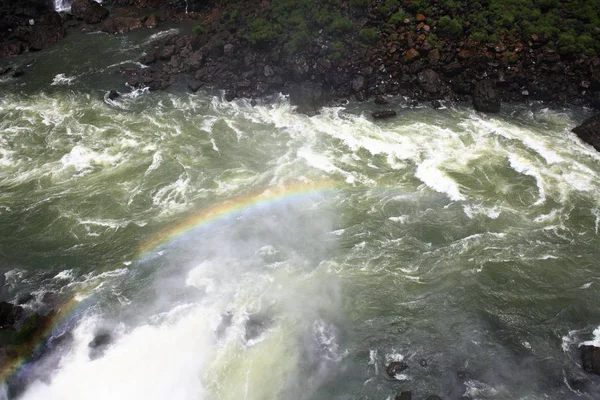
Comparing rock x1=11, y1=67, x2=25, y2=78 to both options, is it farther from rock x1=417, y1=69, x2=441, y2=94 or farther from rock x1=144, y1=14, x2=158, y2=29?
rock x1=417, y1=69, x2=441, y2=94

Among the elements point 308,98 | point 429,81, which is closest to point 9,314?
Result: point 308,98

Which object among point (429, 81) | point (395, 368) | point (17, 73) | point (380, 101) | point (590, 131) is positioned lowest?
point (395, 368)

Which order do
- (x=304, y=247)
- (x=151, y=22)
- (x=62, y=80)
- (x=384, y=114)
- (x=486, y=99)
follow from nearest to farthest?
(x=304, y=247)
(x=486, y=99)
(x=384, y=114)
(x=62, y=80)
(x=151, y=22)

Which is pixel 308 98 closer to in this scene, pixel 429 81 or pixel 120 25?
pixel 429 81

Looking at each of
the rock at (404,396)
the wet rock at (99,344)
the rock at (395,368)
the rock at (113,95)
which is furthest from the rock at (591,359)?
the rock at (113,95)

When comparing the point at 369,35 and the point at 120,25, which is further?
the point at 120,25

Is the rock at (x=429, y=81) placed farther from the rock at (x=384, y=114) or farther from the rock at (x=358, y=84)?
the rock at (x=358, y=84)

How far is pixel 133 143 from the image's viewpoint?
28484 millimetres

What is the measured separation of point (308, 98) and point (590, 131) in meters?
18.0

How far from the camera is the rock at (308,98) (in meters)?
30.3

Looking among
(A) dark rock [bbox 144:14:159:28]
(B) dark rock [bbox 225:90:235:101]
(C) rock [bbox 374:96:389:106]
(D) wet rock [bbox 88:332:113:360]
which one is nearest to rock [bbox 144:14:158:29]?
(A) dark rock [bbox 144:14:159:28]

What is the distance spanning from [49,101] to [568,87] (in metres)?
38.0

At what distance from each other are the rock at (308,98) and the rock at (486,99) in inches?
417

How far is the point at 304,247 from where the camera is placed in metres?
21.4
